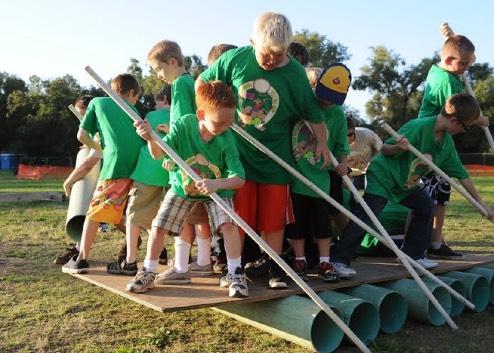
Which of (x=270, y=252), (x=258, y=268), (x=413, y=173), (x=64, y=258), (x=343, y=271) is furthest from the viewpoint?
(x=64, y=258)

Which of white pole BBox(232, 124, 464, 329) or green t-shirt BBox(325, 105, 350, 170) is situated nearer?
white pole BBox(232, 124, 464, 329)

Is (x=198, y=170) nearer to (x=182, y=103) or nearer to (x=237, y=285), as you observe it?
(x=182, y=103)

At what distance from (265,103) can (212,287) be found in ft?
4.38

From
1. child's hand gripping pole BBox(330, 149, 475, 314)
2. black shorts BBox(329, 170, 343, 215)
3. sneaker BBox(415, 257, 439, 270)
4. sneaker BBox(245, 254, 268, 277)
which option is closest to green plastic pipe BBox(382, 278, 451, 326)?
child's hand gripping pole BBox(330, 149, 475, 314)

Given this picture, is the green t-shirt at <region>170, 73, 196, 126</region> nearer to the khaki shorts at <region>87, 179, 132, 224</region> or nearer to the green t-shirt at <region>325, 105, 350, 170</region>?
the khaki shorts at <region>87, 179, 132, 224</region>

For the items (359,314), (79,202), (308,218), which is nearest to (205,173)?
(308,218)

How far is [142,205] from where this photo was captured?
Answer: 4.80m

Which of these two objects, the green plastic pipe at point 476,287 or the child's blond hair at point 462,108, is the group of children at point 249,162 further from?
the green plastic pipe at point 476,287

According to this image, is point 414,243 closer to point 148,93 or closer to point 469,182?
point 469,182

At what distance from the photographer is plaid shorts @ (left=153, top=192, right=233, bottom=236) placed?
3994 millimetres

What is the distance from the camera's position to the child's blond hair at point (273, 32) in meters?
3.86

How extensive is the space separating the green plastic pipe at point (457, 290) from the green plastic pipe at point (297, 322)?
1313mm

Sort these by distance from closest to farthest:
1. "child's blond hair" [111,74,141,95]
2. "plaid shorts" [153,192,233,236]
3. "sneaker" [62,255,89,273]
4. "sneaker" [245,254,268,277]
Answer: "plaid shorts" [153,192,233,236]
"sneaker" [245,254,268,277]
"sneaker" [62,255,89,273]
"child's blond hair" [111,74,141,95]

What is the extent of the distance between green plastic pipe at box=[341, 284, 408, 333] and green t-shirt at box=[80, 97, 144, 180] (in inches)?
77.9
